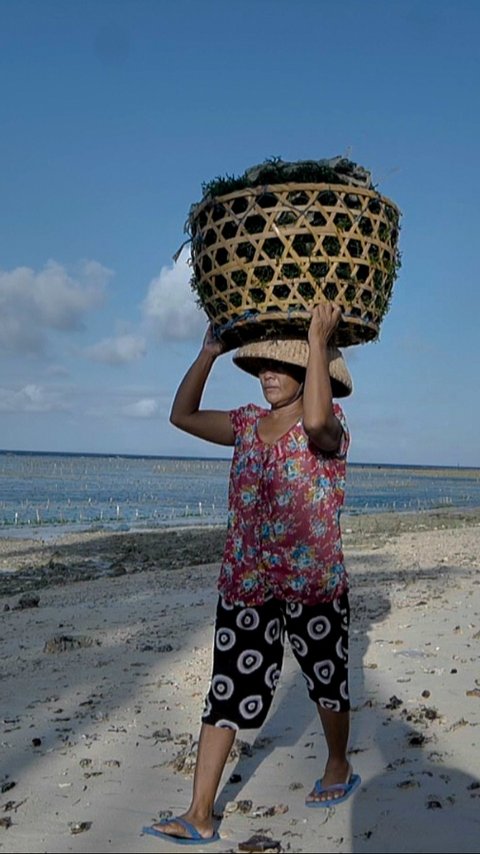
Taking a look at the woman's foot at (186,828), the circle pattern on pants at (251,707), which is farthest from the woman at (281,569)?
the woman's foot at (186,828)

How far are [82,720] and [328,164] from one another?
3.54 m

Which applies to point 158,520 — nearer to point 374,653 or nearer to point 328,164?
point 374,653

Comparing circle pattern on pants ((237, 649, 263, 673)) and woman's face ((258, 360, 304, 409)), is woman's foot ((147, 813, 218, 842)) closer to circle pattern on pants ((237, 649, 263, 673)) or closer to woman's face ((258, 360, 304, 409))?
circle pattern on pants ((237, 649, 263, 673))

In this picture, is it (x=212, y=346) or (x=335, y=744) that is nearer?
(x=335, y=744)

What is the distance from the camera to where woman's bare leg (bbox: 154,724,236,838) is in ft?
10.6

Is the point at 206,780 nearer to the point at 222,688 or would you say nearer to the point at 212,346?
the point at 222,688

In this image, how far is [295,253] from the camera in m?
3.24

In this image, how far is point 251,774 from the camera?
3.98 m

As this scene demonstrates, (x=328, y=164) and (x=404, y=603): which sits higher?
(x=328, y=164)

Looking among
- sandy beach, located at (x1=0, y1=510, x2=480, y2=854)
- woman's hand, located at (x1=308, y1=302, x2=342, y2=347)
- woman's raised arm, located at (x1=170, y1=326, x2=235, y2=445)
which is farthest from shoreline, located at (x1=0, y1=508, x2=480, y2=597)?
woman's hand, located at (x1=308, y1=302, x2=342, y2=347)

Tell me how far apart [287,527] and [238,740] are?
162cm

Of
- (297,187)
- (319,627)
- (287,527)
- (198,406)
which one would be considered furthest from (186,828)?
(297,187)

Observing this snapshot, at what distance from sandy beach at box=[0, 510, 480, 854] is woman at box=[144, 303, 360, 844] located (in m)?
0.28

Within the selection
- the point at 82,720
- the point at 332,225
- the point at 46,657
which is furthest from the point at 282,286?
the point at 46,657
